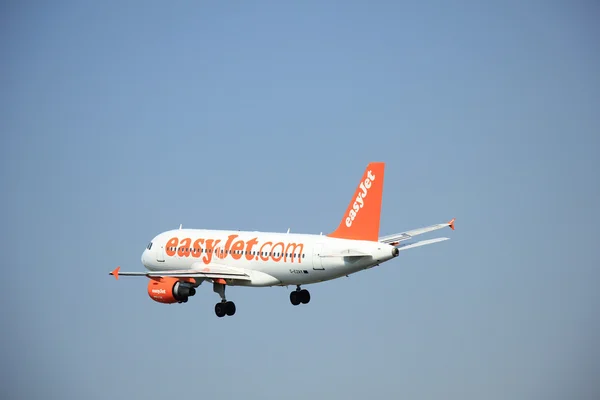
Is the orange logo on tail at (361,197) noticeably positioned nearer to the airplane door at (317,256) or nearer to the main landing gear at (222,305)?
the airplane door at (317,256)

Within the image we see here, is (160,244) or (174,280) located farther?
(160,244)

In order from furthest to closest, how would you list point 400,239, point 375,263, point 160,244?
point 160,244 → point 400,239 → point 375,263

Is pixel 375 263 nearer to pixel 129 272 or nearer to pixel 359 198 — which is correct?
pixel 359 198

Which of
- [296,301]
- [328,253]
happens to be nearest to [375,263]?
[328,253]

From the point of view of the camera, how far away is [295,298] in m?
84.4

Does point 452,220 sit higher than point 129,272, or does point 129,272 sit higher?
point 452,220

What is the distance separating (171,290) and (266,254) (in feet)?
25.3

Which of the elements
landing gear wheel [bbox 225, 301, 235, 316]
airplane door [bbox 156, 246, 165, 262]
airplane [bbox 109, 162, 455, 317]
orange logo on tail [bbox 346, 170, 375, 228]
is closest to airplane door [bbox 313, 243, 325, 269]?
airplane [bbox 109, 162, 455, 317]

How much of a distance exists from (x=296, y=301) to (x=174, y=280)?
28.9 feet

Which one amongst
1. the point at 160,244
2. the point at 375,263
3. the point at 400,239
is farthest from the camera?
the point at 160,244

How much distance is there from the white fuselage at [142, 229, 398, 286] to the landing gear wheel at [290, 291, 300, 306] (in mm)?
3055

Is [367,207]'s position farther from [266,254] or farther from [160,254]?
[160,254]

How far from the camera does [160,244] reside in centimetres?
9081

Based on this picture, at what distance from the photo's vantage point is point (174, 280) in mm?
84500
